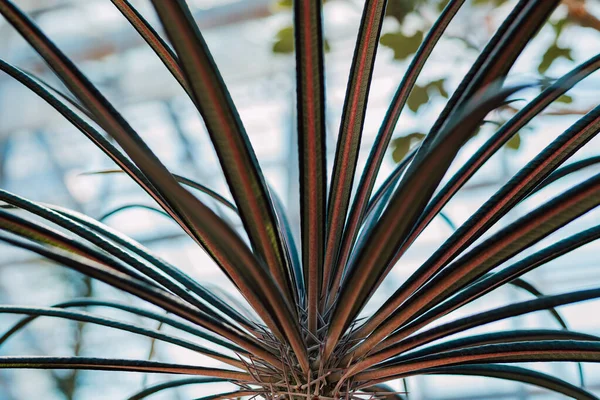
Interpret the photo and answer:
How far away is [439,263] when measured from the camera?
0.66 m

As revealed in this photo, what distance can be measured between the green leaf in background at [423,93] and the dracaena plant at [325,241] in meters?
0.87

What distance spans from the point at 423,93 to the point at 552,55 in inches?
12.3

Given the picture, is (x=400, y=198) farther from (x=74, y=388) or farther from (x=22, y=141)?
(x=22, y=141)

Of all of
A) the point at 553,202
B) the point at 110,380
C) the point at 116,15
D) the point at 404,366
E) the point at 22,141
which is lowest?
the point at 404,366

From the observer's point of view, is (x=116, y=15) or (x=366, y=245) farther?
(x=116, y=15)

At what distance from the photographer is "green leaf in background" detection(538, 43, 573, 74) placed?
5.20 ft

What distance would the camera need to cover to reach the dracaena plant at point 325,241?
0.53 metres

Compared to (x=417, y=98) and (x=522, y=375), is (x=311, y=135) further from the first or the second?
(x=417, y=98)

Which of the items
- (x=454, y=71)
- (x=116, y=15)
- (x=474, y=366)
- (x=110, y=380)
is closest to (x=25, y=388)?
(x=110, y=380)

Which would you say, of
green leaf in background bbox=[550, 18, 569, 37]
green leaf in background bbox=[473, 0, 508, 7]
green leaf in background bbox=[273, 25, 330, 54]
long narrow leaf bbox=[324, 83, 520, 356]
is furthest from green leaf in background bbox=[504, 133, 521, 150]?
long narrow leaf bbox=[324, 83, 520, 356]

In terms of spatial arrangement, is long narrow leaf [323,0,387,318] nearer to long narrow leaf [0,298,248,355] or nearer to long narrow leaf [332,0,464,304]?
long narrow leaf [332,0,464,304]

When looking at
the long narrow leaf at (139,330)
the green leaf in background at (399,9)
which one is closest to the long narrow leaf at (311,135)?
the long narrow leaf at (139,330)

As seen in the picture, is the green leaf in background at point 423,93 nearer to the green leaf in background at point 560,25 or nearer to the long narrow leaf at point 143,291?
the green leaf in background at point 560,25

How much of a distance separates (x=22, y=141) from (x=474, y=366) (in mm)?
7555
